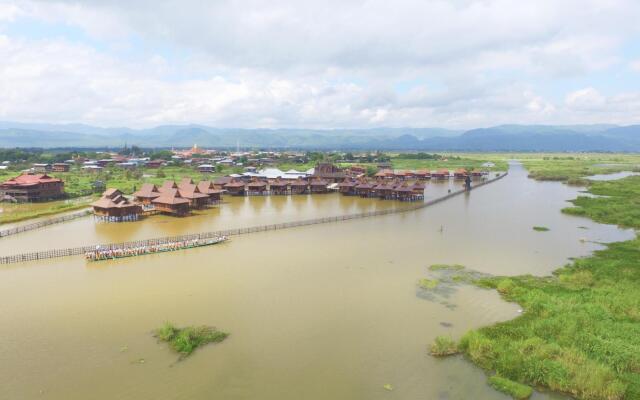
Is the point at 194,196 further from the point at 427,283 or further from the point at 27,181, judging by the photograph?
the point at 427,283

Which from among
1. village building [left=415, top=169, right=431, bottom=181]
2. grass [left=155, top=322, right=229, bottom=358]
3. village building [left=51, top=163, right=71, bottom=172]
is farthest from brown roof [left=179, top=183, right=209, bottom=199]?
village building [left=51, top=163, right=71, bottom=172]

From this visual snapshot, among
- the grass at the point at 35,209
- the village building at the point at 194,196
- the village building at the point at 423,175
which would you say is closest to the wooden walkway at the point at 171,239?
the village building at the point at 194,196

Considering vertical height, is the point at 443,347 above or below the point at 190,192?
below

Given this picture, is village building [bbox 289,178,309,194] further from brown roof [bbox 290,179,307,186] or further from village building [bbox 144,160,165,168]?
village building [bbox 144,160,165,168]

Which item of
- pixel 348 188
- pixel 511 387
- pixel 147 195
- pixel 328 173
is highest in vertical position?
pixel 328 173

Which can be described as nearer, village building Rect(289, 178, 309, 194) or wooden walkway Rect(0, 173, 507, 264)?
wooden walkway Rect(0, 173, 507, 264)

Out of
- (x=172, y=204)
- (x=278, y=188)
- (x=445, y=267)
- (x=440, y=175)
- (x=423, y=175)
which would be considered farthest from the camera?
(x=440, y=175)

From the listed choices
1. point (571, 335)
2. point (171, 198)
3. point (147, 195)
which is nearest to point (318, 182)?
point (147, 195)
